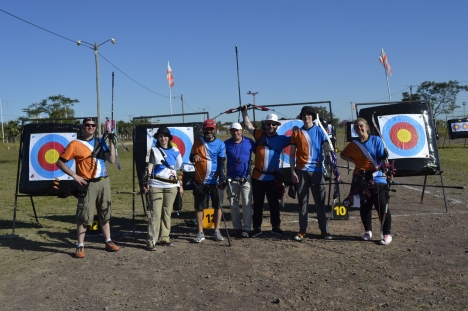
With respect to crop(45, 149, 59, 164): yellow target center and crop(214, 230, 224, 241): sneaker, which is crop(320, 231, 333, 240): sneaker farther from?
crop(45, 149, 59, 164): yellow target center

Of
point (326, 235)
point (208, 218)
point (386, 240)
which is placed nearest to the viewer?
point (386, 240)

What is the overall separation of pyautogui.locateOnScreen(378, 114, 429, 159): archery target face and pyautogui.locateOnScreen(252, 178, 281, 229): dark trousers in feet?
8.86

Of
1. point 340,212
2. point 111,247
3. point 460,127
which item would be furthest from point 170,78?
point 111,247

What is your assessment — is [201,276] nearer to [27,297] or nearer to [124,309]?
[124,309]

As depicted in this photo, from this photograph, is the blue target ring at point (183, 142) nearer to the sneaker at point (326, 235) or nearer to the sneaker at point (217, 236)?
the sneaker at point (217, 236)

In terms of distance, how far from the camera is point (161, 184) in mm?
6777

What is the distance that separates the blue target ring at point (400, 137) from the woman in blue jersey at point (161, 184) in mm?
4152

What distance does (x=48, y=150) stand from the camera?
8.74 m

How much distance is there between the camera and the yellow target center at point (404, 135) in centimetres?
860

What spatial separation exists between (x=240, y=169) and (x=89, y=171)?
87.8 inches

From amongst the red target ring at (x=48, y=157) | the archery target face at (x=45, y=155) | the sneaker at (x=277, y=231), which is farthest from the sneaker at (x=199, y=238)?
the red target ring at (x=48, y=157)

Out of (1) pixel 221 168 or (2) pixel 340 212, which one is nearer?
(1) pixel 221 168

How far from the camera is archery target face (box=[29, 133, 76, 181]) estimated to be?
867 cm

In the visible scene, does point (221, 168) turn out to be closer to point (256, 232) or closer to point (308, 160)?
point (256, 232)
